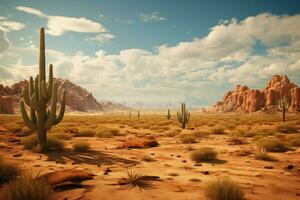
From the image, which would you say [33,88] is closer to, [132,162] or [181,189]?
[132,162]

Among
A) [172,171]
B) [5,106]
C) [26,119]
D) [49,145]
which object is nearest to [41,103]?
[26,119]

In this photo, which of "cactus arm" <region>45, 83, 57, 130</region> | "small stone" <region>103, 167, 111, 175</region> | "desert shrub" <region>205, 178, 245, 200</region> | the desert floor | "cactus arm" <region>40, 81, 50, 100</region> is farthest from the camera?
"cactus arm" <region>45, 83, 57, 130</region>

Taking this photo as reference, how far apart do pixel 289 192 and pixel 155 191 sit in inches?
118

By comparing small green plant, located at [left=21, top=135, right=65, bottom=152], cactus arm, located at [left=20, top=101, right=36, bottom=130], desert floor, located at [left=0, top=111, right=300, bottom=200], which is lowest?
desert floor, located at [left=0, top=111, right=300, bottom=200]

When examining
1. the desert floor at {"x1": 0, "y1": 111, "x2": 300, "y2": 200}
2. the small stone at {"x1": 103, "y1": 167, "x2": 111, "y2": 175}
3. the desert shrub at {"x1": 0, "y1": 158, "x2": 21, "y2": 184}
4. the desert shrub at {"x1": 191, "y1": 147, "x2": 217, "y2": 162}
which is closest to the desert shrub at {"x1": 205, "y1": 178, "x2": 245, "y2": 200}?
the desert floor at {"x1": 0, "y1": 111, "x2": 300, "y2": 200}

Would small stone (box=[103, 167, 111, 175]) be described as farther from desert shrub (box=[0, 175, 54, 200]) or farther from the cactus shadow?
desert shrub (box=[0, 175, 54, 200])

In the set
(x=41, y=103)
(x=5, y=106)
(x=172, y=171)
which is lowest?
(x=172, y=171)

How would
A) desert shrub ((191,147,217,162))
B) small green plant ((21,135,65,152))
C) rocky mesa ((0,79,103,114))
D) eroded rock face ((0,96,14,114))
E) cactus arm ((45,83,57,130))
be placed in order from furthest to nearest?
rocky mesa ((0,79,103,114)) → eroded rock face ((0,96,14,114)) → small green plant ((21,135,65,152)) → cactus arm ((45,83,57,130)) → desert shrub ((191,147,217,162))

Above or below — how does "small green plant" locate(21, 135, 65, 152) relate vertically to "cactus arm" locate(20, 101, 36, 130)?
below

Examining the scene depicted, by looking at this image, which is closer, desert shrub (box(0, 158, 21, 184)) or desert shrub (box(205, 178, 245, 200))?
desert shrub (box(205, 178, 245, 200))

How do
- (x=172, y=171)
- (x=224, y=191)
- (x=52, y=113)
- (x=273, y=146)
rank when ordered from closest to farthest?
1. (x=224, y=191)
2. (x=172, y=171)
3. (x=52, y=113)
4. (x=273, y=146)

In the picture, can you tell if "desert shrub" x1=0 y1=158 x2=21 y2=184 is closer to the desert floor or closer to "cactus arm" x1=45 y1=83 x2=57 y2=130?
the desert floor

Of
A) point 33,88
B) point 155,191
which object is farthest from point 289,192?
point 33,88

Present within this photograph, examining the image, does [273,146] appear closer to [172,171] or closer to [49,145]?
[172,171]
